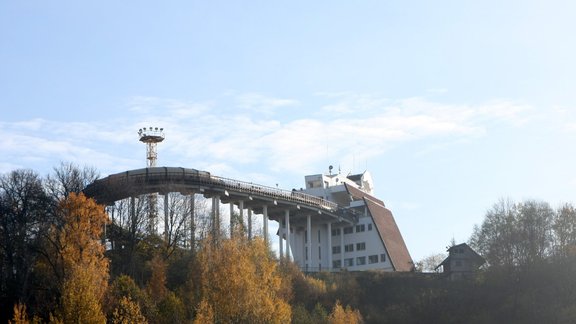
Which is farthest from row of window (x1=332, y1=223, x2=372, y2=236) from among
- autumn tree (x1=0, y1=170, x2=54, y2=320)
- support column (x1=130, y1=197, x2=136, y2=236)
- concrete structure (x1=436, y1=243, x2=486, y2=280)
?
autumn tree (x1=0, y1=170, x2=54, y2=320)

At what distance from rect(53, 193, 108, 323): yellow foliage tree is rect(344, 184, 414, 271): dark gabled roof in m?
56.9

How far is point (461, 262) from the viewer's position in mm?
108875

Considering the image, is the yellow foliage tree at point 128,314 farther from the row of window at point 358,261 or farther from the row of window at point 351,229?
the row of window at point 351,229

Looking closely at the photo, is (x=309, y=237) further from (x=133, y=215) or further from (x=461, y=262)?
(x=133, y=215)

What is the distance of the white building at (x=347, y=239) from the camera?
406 feet

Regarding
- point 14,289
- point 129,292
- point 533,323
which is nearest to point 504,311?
point 533,323

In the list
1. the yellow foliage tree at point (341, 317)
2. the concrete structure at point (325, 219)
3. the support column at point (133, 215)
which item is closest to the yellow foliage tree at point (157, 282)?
the support column at point (133, 215)

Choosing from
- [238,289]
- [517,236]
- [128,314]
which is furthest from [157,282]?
[517,236]

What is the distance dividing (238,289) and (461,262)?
4080 cm

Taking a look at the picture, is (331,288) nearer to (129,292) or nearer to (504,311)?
(504,311)

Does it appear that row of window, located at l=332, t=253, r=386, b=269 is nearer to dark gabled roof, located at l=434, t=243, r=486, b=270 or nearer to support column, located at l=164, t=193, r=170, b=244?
dark gabled roof, located at l=434, t=243, r=486, b=270

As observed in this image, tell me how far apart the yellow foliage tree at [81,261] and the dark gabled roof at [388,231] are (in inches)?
2238

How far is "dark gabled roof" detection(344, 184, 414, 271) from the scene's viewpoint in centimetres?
12456

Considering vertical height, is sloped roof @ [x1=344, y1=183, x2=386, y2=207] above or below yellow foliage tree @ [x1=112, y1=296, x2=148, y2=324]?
above
